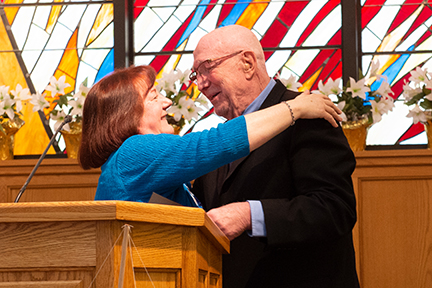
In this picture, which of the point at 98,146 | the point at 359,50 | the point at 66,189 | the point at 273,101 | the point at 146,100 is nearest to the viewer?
the point at 98,146

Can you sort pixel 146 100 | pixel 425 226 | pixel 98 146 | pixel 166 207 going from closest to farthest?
pixel 166 207 < pixel 98 146 < pixel 146 100 < pixel 425 226

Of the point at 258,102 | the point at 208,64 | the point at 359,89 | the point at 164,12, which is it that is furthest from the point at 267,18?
the point at 258,102

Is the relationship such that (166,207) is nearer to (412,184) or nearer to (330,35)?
(412,184)

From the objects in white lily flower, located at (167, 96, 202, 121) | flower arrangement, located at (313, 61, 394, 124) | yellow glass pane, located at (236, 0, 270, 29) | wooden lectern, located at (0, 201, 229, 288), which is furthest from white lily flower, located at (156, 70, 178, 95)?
Answer: wooden lectern, located at (0, 201, 229, 288)

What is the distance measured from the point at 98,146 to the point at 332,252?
849mm

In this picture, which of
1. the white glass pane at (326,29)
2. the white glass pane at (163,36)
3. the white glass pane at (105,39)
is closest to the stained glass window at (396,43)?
the white glass pane at (326,29)

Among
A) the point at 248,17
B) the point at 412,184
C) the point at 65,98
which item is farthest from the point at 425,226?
the point at 65,98

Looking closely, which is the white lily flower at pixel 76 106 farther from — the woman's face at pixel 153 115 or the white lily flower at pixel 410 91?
the white lily flower at pixel 410 91

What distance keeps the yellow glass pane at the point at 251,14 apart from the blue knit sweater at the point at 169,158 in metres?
3.25

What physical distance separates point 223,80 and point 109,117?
0.61 m

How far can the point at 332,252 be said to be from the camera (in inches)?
69.2

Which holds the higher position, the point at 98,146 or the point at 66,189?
the point at 66,189

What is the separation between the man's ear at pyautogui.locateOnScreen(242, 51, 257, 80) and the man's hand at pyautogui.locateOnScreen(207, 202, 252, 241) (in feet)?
2.41

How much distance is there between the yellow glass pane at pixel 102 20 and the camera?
4605 millimetres
